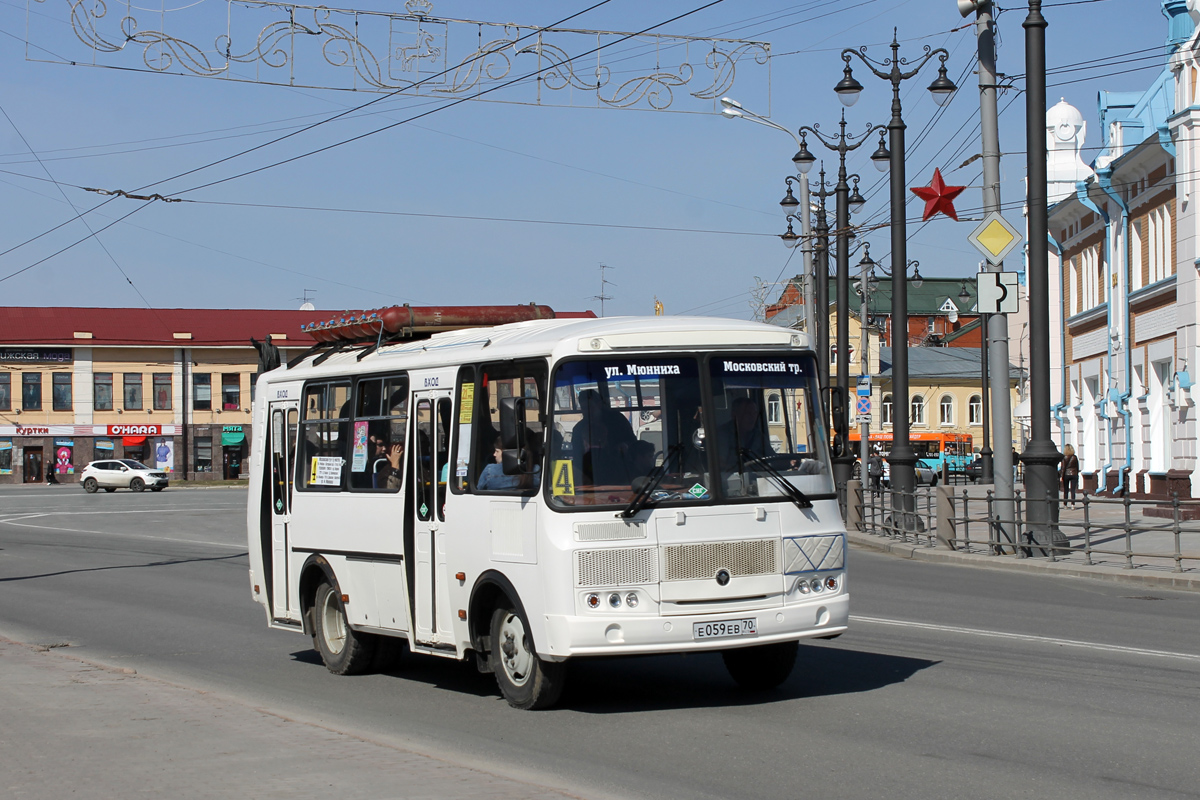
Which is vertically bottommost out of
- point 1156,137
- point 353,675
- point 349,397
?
point 353,675

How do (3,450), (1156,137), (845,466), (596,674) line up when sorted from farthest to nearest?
(3,450)
(1156,137)
(845,466)
(596,674)

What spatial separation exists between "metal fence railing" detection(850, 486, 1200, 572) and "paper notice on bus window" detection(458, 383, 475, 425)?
11143 millimetres

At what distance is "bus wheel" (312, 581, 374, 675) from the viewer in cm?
1056

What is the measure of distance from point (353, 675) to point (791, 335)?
172 inches

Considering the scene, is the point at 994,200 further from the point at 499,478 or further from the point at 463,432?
the point at 499,478

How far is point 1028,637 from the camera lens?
465 inches

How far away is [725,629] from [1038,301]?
1401 cm

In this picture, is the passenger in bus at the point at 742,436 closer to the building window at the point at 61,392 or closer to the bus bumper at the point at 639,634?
the bus bumper at the point at 639,634

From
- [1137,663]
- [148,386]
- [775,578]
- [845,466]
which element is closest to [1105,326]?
[845,466]

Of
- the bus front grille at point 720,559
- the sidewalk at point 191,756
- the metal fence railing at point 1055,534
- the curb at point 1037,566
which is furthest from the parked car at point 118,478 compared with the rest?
the bus front grille at point 720,559

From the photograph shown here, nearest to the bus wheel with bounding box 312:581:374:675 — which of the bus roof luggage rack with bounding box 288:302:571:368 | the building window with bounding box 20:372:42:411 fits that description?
the bus roof luggage rack with bounding box 288:302:571:368

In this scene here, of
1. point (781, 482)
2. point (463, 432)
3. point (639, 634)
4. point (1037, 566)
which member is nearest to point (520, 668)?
point (639, 634)

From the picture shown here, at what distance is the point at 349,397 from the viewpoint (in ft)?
35.3

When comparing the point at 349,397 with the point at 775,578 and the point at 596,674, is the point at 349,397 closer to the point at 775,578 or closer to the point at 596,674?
the point at 596,674
